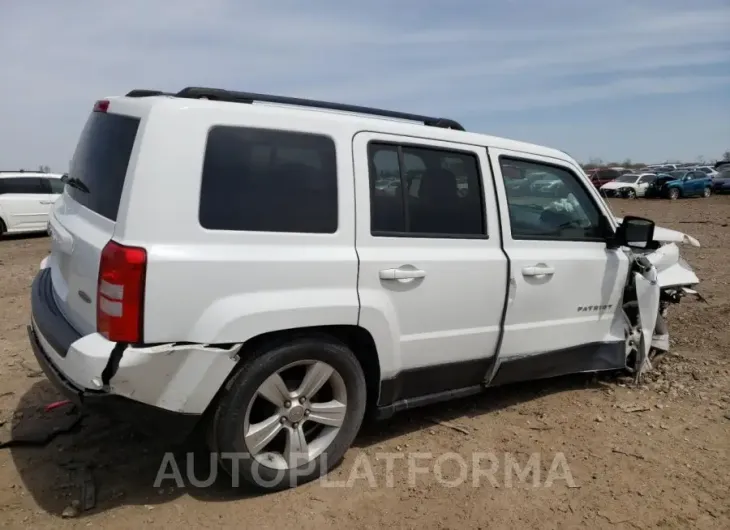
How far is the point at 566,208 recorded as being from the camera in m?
4.18

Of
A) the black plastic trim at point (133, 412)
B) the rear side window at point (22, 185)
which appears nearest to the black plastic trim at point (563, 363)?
the black plastic trim at point (133, 412)

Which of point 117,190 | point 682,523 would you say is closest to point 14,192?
point 117,190

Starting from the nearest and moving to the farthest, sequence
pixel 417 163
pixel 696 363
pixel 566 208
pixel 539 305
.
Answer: pixel 417 163 < pixel 539 305 < pixel 566 208 < pixel 696 363

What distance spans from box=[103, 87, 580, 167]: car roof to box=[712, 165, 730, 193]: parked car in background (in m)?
35.2

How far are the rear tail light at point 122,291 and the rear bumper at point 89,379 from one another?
0.10 metres

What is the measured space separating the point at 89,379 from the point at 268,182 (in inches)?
46.6

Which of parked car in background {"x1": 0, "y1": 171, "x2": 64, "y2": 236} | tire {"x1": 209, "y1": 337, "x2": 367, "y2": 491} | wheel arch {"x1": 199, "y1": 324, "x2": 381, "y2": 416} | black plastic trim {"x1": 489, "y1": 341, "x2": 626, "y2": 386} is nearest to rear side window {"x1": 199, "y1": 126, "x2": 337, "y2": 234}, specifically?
wheel arch {"x1": 199, "y1": 324, "x2": 381, "y2": 416}

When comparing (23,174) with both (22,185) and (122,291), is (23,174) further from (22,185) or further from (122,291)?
(122,291)

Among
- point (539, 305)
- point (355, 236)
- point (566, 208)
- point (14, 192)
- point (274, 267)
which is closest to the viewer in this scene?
point (274, 267)

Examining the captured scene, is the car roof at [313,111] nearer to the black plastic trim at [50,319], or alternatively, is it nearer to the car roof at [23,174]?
the black plastic trim at [50,319]

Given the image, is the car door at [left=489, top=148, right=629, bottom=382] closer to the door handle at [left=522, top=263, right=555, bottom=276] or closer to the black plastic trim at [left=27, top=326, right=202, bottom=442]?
the door handle at [left=522, top=263, right=555, bottom=276]

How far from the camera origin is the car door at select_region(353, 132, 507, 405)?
3.21 metres

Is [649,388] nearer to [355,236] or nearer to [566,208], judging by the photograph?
[566,208]

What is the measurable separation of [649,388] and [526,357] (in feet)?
4.28
